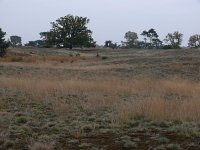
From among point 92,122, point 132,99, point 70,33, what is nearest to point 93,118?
point 92,122

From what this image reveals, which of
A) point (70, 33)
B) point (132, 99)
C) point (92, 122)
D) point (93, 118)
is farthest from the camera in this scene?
point (70, 33)

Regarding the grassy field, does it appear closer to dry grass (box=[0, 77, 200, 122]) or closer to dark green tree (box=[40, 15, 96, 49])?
dry grass (box=[0, 77, 200, 122])

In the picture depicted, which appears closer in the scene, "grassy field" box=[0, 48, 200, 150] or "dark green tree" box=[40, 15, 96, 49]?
"grassy field" box=[0, 48, 200, 150]

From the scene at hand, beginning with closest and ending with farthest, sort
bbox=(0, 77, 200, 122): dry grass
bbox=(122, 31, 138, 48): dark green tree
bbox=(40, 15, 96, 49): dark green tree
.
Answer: bbox=(0, 77, 200, 122): dry grass → bbox=(40, 15, 96, 49): dark green tree → bbox=(122, 31, 138, 48): dark green tree

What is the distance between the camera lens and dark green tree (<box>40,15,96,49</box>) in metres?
89.2

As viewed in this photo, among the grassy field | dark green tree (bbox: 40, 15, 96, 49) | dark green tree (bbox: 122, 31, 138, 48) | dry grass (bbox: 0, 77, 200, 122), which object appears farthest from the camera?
dark green tree (bbox: 122, 31, 138, 48)

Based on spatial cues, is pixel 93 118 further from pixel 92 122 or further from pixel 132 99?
pixel 132 99

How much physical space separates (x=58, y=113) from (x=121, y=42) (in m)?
114

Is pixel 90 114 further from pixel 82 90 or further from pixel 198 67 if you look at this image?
pixel 198 67

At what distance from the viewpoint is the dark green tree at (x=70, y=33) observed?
89.2m

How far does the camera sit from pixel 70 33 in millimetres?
89938

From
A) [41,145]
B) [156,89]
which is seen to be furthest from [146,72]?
[41,145]

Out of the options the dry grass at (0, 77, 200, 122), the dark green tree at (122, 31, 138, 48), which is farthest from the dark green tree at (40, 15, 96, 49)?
the dry grass at (0, 77, 200, 122)

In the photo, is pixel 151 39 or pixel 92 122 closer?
pixel 92 122
